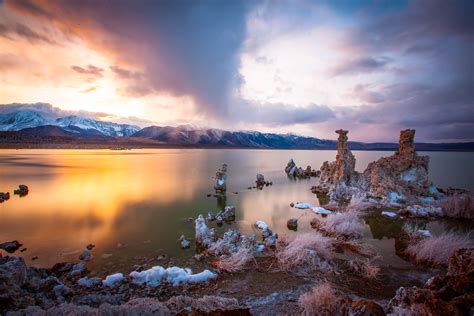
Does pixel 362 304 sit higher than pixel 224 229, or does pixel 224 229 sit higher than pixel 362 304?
pixel 362 304

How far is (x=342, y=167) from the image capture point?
88.0 feet

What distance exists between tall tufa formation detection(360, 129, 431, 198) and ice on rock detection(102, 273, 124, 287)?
22492 millimetres

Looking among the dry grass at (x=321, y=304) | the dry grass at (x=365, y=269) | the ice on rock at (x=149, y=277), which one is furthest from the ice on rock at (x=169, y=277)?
the dry grass at (x=365, y=269)

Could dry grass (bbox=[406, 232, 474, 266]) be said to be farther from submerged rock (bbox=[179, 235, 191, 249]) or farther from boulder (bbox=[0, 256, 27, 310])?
boulder (bbox=[0, 256, 27, 310])

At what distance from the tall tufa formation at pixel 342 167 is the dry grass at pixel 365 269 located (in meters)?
18.2

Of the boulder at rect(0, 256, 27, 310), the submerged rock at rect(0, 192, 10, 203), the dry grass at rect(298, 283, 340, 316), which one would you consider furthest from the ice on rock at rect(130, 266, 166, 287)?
the submerged rock at rect(0, 192, 10, 203)

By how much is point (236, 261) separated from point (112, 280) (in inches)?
179

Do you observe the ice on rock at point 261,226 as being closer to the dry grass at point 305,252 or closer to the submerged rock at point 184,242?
the dry grass at point 305,252

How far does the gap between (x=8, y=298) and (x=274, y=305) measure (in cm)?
685

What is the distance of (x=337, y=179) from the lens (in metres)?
27.0

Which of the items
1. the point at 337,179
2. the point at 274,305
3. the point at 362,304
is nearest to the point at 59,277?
the point at 274,305

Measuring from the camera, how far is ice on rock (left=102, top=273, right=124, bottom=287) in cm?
802

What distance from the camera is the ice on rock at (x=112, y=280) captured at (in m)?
8.02

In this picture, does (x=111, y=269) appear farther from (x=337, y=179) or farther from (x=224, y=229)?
(x=337, y=179)
